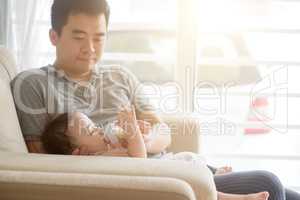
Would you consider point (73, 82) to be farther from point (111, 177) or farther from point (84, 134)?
point (111, 177)

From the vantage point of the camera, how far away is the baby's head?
1625 mm

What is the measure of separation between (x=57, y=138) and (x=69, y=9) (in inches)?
20.1

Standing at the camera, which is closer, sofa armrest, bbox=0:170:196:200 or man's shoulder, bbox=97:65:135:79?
sofa armrest, bbox=0:170:196:200

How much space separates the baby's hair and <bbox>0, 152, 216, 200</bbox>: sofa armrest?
28 centimetres

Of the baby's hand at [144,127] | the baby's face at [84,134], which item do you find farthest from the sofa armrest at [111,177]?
the baby's hand at [144,127]

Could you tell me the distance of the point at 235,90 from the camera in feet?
9.47

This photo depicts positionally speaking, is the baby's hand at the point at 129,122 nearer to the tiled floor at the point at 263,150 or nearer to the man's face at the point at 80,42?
the man's face at the point at 80,42

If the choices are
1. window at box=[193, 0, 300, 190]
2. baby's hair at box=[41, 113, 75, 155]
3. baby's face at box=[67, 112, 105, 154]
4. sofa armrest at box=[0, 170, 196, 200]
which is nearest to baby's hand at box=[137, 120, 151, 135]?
baby's face at box=[67, 112, 105, 154]

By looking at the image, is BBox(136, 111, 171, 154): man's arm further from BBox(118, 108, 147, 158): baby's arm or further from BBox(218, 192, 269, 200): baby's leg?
BBox(218, 192, 269, 200): baby's leg

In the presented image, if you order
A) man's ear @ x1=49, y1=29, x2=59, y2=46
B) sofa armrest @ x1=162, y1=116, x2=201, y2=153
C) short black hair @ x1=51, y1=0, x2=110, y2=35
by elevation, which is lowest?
sofa armrest @ x1=162, y1=116, x2=201, y2=153

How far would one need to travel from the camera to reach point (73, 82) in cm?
181

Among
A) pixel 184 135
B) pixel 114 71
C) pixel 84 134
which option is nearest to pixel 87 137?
pixel 84 134

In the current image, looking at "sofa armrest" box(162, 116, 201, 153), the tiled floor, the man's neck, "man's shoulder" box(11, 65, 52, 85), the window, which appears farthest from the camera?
the tiled floor

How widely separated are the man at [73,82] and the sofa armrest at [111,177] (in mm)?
358
